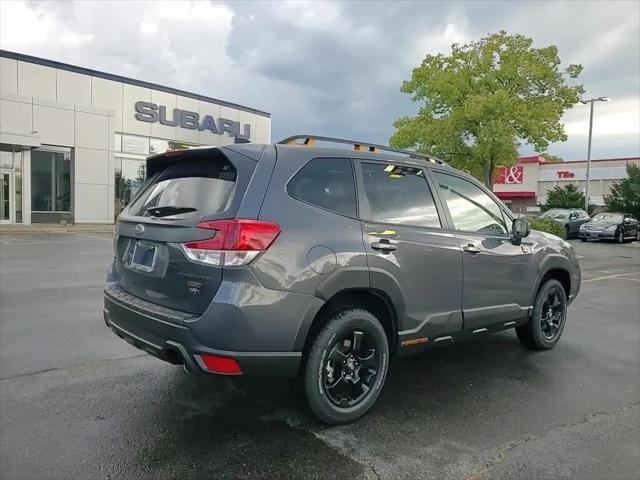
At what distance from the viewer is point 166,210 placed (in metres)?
3.55

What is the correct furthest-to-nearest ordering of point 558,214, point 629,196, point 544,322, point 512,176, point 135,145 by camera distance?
point 512,176, point 629,196, point 135,145, point 558,214, point 544,322

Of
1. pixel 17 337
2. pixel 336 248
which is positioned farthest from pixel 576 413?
pixel 17 337

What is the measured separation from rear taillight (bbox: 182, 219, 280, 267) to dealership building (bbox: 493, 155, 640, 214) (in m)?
51.9

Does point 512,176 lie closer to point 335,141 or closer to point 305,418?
point 335,141

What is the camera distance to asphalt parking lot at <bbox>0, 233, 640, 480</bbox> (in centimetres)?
301

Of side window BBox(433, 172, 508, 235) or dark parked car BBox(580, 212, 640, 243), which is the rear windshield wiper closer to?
side window BBox(433, 172, 508, 235)

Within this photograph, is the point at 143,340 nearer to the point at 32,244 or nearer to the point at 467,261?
the point at 467,261

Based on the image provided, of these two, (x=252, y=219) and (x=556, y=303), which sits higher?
(x=252, y=219)

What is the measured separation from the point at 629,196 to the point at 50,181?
107ft

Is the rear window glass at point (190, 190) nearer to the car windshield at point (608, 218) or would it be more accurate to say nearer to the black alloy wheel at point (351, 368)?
the black alloy wheel at point (351, 368)

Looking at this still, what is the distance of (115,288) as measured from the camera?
12.7 ft

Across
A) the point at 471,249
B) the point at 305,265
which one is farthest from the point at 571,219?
the point at 305,265

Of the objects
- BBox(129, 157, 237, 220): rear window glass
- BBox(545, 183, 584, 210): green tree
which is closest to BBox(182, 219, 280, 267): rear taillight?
BBox(129, 157, 237, 220): rear window glass

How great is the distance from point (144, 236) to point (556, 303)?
173 inches
